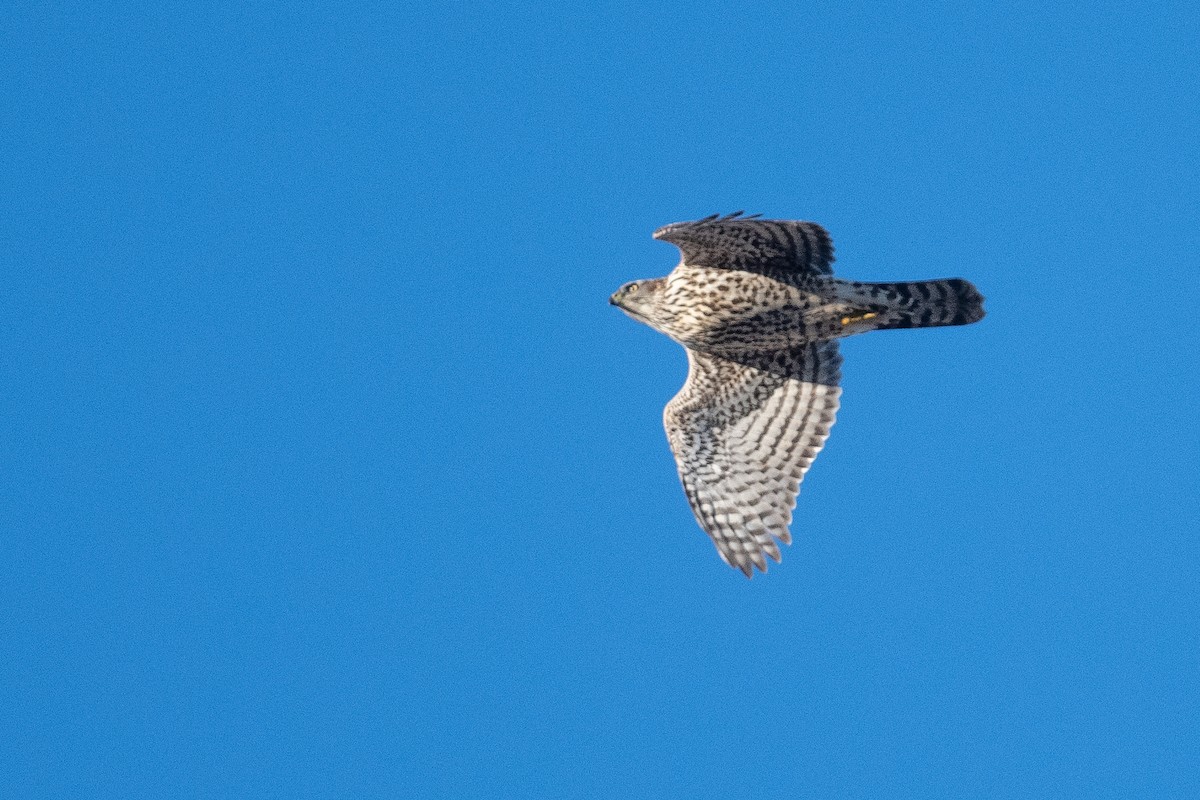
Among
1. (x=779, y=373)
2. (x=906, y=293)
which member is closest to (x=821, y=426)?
(x=779, y=373)

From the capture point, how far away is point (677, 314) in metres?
13.5

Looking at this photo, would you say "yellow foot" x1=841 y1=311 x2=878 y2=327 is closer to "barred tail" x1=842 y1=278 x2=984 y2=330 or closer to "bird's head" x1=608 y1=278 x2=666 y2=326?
"barred tail" x1=842 y1=278 x2=984 y2=330

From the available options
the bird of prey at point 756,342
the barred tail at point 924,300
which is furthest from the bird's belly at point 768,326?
the barred tail at point 924,300

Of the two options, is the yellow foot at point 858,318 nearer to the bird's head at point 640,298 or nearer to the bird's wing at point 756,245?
the bird's wing at point 756,245

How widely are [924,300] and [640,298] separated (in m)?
2.27

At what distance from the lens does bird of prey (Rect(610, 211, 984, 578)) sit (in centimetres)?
1317

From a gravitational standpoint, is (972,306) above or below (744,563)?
above

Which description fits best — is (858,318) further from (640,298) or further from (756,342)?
(640,298)

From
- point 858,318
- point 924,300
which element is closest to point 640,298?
point 858,318

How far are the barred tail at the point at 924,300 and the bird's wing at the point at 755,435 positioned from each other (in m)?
0.74

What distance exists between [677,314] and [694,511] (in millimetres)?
1850

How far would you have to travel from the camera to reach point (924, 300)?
13266mm

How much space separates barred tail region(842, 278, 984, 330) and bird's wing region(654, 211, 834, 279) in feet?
1.15

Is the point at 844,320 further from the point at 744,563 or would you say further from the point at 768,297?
the point at 744,563
